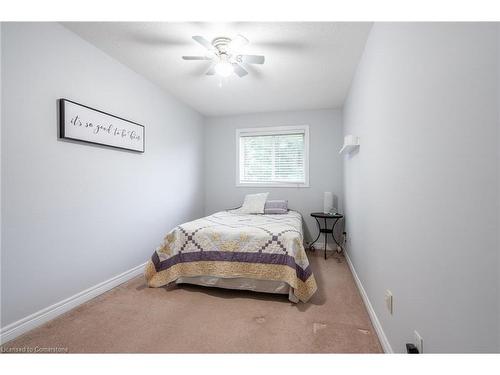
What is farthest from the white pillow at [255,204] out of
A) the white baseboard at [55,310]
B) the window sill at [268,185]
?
the white baseboard at [55,310]

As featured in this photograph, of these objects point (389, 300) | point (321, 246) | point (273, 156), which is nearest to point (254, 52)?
point (273, 156)

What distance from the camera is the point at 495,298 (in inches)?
24.0

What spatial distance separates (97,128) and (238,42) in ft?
4.96

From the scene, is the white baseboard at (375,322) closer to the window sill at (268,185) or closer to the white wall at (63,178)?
the window sill at (268,185)

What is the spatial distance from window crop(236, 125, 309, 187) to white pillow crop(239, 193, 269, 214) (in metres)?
0.41

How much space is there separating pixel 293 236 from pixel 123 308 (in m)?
1.63

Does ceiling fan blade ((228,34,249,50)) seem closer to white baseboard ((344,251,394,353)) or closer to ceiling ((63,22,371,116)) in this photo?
ceiling ((63,22,371,116))

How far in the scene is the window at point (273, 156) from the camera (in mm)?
4047

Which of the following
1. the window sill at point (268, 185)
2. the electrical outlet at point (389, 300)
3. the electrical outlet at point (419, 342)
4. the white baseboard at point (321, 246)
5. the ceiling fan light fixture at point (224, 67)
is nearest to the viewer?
the electrical outlet at point (419, 342)

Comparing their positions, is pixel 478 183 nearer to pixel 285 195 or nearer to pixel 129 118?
pixel 129 118

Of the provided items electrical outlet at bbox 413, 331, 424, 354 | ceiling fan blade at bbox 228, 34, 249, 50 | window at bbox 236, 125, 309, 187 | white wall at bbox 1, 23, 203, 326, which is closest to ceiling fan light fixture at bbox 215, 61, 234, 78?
ceiling fan blade at bbox 228, 34, 249, 50

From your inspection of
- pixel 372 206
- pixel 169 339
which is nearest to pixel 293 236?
pixel 372 206

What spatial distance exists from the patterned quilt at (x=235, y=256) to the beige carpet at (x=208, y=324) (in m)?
0.19

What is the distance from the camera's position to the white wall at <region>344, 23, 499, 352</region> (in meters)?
0.64
